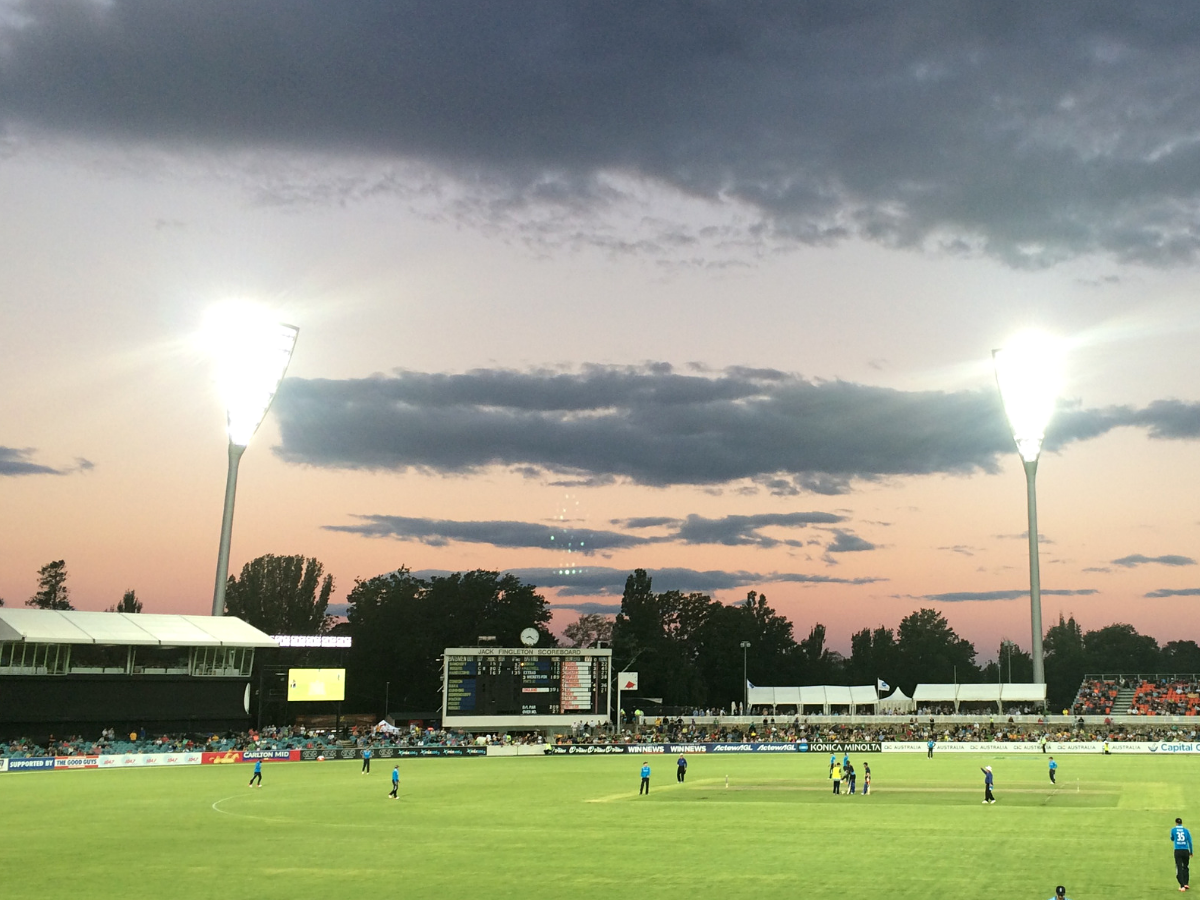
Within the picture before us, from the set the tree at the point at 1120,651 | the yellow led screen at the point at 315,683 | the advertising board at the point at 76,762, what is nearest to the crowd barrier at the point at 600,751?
the advertising board at the point at 76,762

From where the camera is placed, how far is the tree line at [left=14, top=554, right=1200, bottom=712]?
144000 millimetres

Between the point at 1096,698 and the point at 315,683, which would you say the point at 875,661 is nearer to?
the point at 1096,698

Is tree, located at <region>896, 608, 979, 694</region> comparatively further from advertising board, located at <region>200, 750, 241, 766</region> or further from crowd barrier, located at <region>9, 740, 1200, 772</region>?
advertising board, located at <region>200, 750, 241, 766</region>

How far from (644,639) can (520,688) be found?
63.4 metres

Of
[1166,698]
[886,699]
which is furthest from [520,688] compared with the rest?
[1166,698]

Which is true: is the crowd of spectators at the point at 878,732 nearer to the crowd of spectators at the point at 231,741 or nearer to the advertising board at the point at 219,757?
the crowd of spectators at the point at 231,741

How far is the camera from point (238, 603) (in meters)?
152

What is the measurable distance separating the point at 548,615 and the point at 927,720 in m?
67.1

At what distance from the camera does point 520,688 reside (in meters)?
99.8

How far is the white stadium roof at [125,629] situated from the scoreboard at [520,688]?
17.1 meters

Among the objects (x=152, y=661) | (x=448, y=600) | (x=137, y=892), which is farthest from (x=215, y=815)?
(x=448, y=600)

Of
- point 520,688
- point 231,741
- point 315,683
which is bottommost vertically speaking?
point 231,741

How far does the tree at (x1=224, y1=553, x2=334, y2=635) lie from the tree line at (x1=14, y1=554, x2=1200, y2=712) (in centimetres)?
15

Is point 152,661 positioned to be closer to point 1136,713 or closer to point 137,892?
point 137,892
